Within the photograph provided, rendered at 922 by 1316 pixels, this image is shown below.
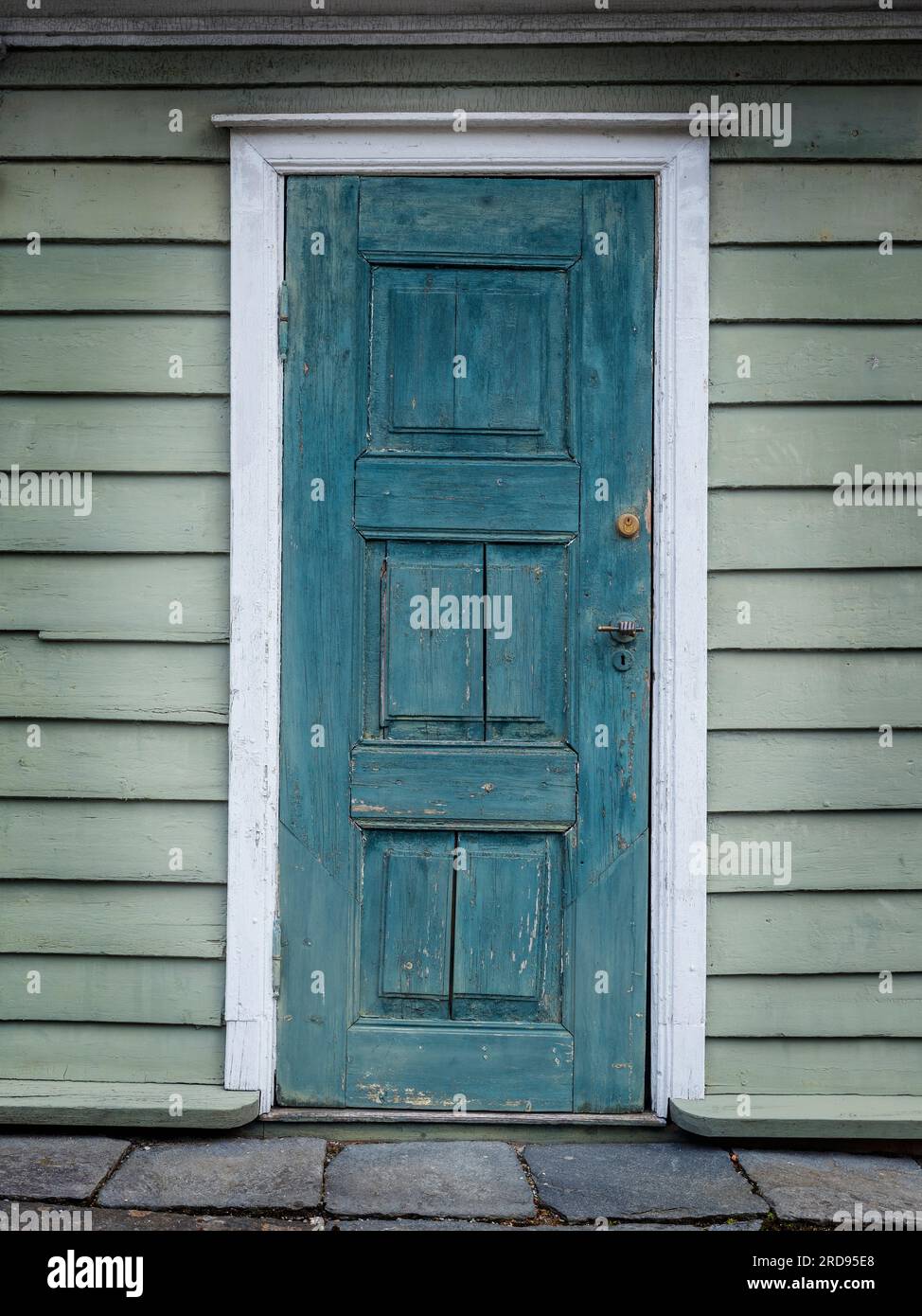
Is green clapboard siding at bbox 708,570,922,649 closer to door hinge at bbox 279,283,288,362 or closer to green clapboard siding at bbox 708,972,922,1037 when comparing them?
green clapboard siding at bbox 708,972,922,1037

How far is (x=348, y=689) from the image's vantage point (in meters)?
2.57

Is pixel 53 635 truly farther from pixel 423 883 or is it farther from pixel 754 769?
pixel 754 769

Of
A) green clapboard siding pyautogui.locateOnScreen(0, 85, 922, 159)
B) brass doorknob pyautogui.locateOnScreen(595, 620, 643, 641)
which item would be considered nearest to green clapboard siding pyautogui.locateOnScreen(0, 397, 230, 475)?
green clapboard siding pyautogui.locateOnScreen(0, 85, 922, 159)

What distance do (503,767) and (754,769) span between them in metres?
0.59

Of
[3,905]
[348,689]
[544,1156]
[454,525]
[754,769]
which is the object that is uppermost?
[454,525]

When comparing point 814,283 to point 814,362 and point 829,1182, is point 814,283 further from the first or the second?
point 829,1182

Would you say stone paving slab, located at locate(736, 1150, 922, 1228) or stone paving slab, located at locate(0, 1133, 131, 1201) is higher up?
stone paving slab, located at locate(0, 1133, 131, 1201)

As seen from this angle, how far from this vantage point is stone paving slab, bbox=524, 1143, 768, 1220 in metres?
2.23

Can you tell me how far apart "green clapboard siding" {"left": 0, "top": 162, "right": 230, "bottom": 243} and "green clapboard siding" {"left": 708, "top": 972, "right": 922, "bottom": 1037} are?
215 centimetres

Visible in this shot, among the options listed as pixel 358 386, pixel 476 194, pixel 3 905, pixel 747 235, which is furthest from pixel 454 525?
pixel 3 905

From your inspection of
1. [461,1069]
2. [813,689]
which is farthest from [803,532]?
[461,1069]

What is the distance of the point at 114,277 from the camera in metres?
2.56

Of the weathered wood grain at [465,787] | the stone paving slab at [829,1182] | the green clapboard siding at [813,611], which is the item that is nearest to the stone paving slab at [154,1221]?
the weathered wood grain at [465,787]

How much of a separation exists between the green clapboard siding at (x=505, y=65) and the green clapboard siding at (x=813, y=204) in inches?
8.6
